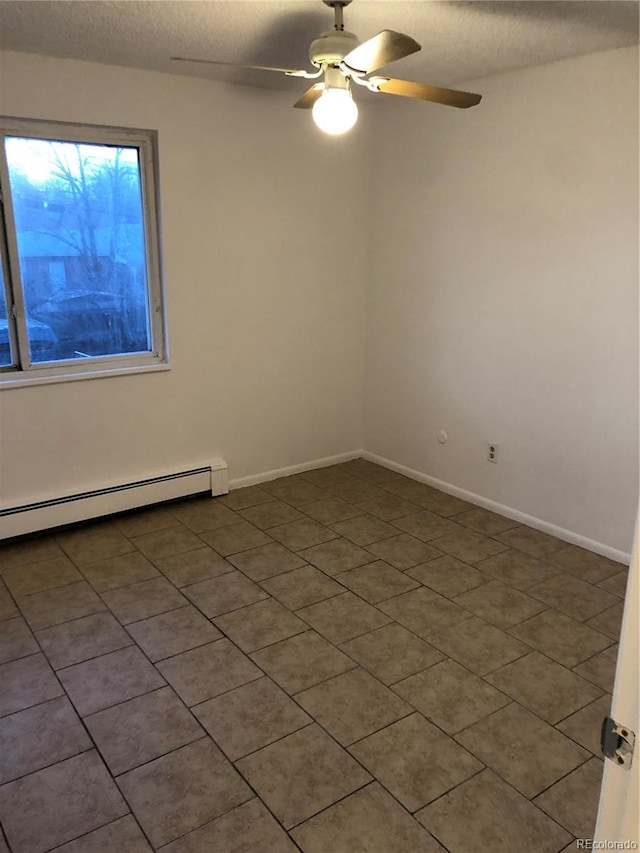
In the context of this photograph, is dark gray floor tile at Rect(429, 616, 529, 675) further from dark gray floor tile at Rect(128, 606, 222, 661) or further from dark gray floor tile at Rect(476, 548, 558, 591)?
dark gray floor tile at Rect(128, 606, 222, 661)

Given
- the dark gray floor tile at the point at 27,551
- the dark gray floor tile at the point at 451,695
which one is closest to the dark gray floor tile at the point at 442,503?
the dark gray floor tile at the point at 451,695

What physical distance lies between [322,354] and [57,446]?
1.80 m

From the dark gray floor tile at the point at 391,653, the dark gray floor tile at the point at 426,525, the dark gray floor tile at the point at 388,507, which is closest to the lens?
the dark gray floor tile at the point at 391,653

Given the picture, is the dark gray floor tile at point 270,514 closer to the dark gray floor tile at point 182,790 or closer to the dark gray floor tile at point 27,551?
the dark gray floor tile at point 27,551

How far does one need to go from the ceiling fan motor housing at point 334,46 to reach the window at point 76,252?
1434mm

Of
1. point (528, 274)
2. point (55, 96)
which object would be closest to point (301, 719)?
point (528, 274)

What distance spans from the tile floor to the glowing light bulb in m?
1.99

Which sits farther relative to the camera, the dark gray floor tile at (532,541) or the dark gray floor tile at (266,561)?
the dark gray floor tile at (532,541)

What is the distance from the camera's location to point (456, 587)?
3.03 metres

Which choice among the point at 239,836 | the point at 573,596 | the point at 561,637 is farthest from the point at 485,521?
the point at 239,836

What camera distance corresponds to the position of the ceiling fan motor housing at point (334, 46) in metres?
2.34

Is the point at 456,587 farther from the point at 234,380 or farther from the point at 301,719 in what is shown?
the point at 234,380

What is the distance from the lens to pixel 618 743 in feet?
2.99

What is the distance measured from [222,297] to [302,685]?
233 centimetres
